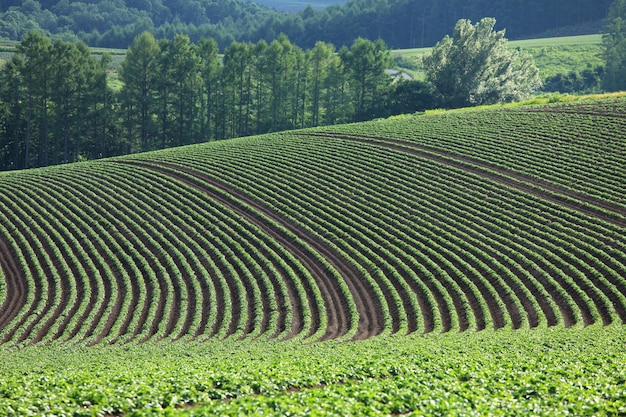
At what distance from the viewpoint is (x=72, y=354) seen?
962 inches

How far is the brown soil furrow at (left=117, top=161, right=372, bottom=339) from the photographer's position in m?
30.3

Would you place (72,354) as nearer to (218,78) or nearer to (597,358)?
(597,358)

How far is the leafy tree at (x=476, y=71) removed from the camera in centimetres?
8731

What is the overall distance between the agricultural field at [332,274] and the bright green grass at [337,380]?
72 mm

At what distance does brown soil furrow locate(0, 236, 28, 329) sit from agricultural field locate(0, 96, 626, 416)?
7.7 inches

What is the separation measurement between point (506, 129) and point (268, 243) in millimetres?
28853

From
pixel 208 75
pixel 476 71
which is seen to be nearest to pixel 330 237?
pixel 476 71

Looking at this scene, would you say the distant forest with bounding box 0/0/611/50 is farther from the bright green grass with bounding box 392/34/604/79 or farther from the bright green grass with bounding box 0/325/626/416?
the bright green grass with bounding box 0/325/626/416

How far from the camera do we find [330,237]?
40.7 metres

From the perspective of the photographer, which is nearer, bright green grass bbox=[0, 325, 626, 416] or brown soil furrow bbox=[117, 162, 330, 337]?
bright green grass bbox=[0, 325, 626, 416]

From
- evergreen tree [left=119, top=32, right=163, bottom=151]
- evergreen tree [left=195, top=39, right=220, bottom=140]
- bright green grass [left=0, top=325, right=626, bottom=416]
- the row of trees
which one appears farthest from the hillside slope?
evergreen tree [left=195, top=39, right=220, bottom=140]

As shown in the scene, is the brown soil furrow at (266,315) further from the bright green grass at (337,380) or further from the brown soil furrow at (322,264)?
the bright green grass at (337,380)

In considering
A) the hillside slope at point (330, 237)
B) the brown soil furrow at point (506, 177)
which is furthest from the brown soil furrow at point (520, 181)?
the hillside slope at point (330, 237)

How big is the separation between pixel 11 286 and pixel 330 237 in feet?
55.0
